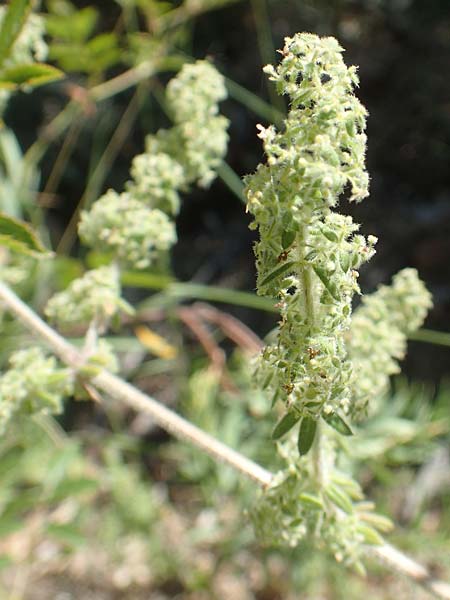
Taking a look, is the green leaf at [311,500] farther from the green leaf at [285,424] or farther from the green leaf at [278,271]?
the green leaf at [278,271]

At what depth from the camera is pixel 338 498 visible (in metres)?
1.11

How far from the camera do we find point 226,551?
2418 millimetres

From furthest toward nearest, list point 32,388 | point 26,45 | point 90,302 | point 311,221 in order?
point 26,45 → point 90,302 → point 32,388 → point 311,221

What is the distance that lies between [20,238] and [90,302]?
17 cm

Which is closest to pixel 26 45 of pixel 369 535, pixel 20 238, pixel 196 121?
pixel 196 121

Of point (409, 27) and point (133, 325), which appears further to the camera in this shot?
point (409, 27)

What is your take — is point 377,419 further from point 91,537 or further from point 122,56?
point 122,56

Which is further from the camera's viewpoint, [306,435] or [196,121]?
[196,121]

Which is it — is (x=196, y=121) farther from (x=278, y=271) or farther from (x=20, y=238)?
(x=278, y=271)

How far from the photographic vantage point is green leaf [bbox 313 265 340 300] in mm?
808

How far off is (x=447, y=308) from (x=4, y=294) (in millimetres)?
2222

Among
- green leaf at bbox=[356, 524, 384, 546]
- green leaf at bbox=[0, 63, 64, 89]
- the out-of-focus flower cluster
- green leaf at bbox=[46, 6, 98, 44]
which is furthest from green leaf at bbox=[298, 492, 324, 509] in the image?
green leaf at bbox=[46, 6, 98, 44]

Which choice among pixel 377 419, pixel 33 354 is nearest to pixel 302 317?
pixel 33 354

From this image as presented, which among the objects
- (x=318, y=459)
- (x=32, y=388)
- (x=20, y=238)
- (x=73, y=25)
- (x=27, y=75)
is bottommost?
(x=32, y=388)
